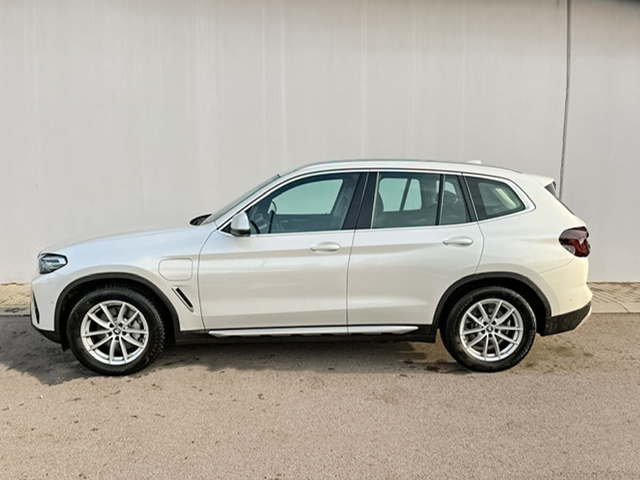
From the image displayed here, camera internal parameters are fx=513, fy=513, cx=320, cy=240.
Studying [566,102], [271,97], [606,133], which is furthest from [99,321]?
[606,133]

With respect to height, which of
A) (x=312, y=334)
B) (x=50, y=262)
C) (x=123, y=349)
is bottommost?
(x=123, y=349)

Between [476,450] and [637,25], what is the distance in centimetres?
708

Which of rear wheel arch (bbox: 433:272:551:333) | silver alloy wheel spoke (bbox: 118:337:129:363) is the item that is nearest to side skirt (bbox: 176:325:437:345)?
rear wheel arch (bbox: 433:272:551:333)

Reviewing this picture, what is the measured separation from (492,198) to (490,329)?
3.61ft

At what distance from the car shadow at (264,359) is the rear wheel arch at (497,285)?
20.6 inches

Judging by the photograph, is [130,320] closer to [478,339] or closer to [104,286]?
[104,286]

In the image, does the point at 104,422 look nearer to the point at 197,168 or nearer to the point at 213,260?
the point at 213,260

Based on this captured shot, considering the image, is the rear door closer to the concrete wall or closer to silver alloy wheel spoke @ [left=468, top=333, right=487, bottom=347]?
silver alloy wheel spoke @ [left=468, top=333, right=487, bottom=347]

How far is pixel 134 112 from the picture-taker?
23.9 ft

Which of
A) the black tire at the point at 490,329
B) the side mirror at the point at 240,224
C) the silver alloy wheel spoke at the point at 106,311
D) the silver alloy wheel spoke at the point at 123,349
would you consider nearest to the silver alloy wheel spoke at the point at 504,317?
the black tire at the point at 490,329

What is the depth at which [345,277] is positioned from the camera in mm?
4164

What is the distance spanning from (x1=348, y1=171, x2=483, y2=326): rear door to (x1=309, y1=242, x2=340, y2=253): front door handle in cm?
16

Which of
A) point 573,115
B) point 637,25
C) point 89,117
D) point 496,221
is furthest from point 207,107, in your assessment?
point 637,25

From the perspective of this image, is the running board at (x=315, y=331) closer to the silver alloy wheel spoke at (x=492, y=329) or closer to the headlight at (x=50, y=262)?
the silver alloy wheel spoke at (x=492, y=329)
